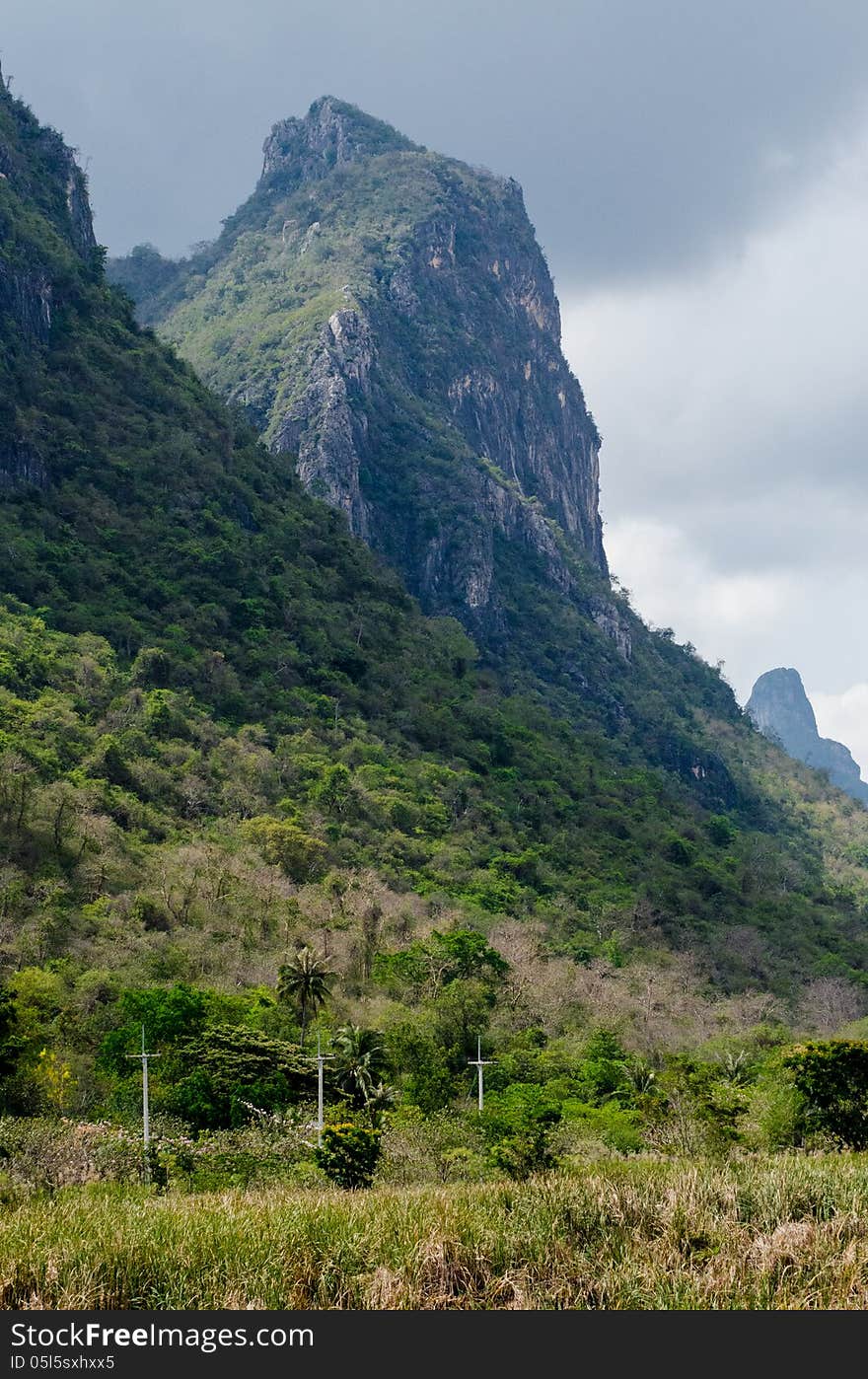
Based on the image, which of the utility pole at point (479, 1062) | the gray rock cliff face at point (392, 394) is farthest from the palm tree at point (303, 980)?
the gray rock cliff face at point (392, 394)

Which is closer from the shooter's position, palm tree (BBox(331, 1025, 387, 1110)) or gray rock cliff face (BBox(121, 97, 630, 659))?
palm tree (BBox(331, 1025, 387, 1110))

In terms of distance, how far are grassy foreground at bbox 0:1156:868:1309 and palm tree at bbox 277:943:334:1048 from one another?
25.2 metres

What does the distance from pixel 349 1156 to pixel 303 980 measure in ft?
50.3

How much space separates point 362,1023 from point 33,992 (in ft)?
46.1

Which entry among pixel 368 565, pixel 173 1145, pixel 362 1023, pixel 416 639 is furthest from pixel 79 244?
pixel 173 1145

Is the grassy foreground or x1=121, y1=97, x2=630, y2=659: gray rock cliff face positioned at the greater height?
x1=121, y1=97, x2=630, y2=659: gray rock cliff face

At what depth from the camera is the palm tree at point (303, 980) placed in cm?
5138

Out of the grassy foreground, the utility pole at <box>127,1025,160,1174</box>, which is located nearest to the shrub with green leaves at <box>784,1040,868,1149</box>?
the grassy foreground

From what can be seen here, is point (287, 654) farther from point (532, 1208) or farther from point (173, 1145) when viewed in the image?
point (532, 1208)

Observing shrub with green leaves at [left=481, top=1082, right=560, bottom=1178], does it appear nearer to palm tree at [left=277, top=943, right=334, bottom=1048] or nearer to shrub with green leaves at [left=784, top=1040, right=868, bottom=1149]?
palm tree at [left=277, top=943, right=334, bottom=1048]

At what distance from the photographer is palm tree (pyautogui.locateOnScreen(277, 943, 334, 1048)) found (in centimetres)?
5138

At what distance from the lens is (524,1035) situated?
188 feet

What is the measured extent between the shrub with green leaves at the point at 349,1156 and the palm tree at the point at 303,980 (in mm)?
14414

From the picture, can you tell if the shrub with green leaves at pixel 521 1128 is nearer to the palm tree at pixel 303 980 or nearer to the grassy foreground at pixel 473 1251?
the palm tree at pixel 303 980
